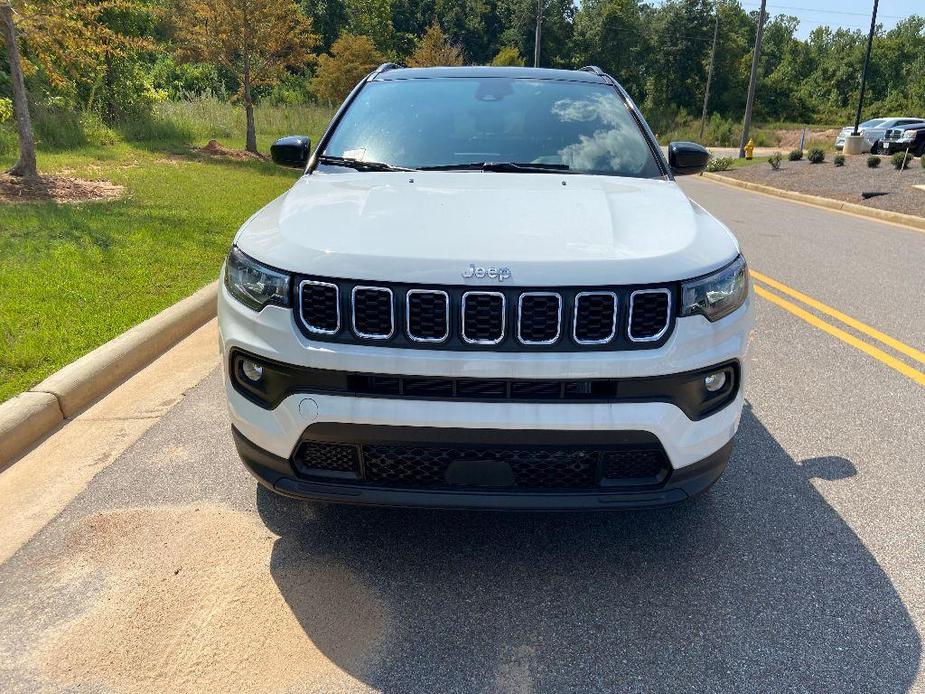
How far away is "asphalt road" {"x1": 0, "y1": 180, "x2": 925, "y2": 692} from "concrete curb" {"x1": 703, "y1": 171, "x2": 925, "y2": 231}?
12.0 metres

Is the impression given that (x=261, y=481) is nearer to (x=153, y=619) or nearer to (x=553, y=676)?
(x=153, y=619)

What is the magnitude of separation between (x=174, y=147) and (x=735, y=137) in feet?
149

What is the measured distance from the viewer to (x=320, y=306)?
234 centimetres

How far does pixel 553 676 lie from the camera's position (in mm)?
2215

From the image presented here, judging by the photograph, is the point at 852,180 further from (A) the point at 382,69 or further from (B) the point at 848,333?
(A) the point at 382,69

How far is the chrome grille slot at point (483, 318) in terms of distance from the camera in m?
2.27

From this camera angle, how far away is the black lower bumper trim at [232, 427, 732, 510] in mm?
2383

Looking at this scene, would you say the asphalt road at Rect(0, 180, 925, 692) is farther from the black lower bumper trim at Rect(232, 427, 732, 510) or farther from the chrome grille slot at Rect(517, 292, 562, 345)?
the chrome grille slot at Rect(517, 292, 562, 345)

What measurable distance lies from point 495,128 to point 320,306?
183 cm

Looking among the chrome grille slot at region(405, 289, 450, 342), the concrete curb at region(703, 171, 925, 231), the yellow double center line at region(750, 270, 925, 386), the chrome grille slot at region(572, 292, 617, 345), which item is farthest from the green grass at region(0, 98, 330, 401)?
the concrete curb at region(703, 171, 925, 231)

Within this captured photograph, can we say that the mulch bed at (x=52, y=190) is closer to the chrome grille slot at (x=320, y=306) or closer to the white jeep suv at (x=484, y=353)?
the white jeep suv at (x=484, y=353)

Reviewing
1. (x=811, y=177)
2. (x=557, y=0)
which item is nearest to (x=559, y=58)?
(x=557, y=0)

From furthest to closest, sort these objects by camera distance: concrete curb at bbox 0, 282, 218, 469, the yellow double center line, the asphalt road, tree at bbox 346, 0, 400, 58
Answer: tree at bbox 346, 0, 400, 58 → the yellow double center line → concrete curb at bbox 0, 282, 218, 469 → the asphalt road

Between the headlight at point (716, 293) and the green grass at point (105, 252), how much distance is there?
3555mm
